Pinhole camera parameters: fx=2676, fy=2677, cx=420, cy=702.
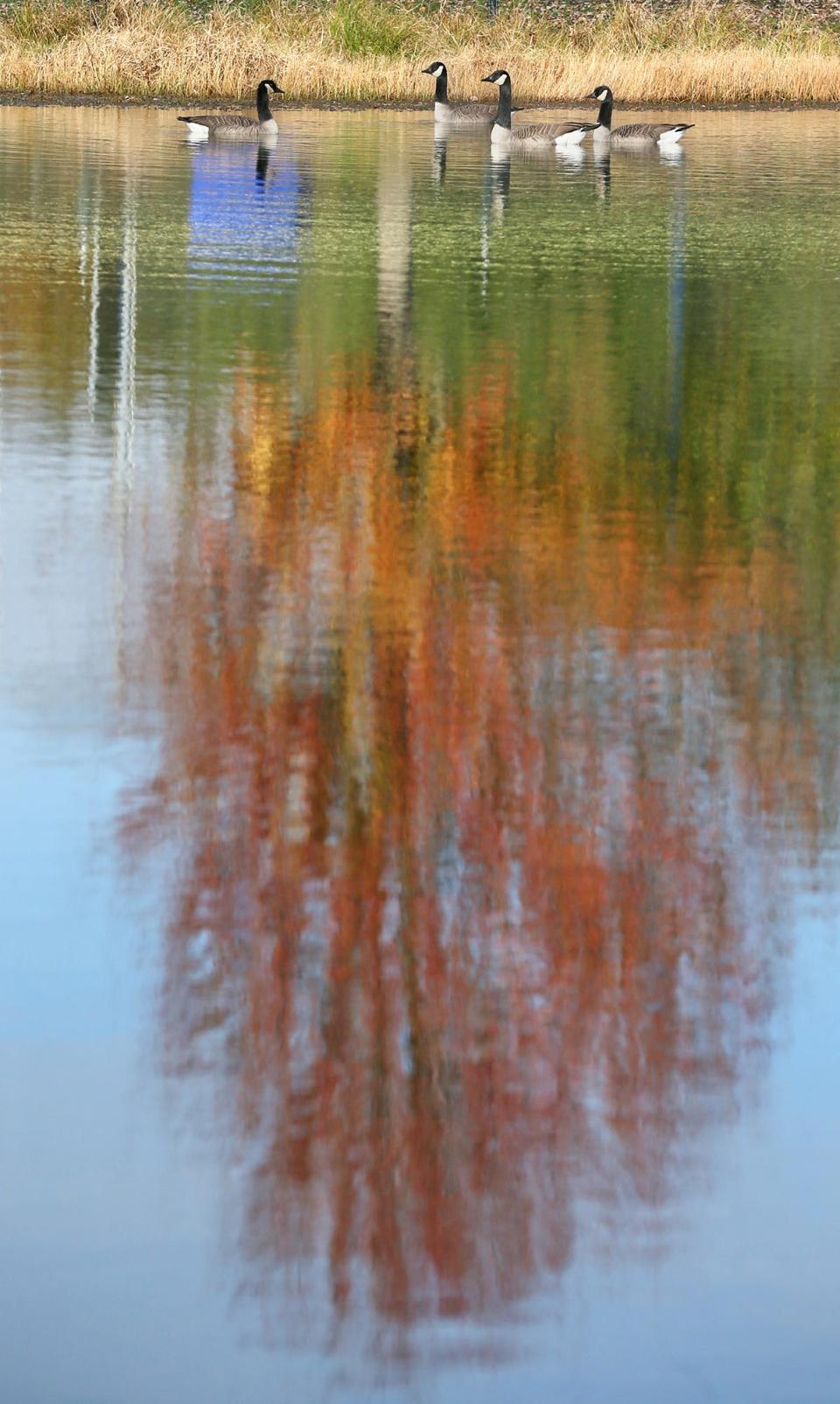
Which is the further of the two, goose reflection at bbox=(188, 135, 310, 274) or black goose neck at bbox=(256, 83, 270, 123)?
black goose neck at bbox=(256, 83, 270, 123)

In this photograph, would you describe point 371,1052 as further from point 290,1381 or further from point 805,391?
point 805,391

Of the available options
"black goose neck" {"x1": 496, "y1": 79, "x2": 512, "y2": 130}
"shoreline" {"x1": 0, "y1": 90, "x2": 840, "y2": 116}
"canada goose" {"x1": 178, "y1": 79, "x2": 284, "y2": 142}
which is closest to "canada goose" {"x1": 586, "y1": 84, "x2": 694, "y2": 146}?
"black goose neck" {"x1": 496, "y1": 79, "x2": 512, "y2": 130}

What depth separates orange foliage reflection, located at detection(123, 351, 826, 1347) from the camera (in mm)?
4777

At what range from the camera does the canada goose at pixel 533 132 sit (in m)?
35.4

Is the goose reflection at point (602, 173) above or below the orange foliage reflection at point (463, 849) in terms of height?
above

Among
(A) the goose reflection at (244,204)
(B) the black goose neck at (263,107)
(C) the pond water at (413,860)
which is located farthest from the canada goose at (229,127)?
(C) the pond water at (413,860)

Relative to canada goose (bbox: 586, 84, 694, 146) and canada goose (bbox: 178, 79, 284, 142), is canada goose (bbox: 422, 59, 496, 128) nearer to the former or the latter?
canada goose (bbox: 586, 84, 694, 146)

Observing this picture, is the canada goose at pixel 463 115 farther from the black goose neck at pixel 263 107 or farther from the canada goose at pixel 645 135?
the black goose neck at pixel 263 107

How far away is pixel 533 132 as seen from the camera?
36.1 m

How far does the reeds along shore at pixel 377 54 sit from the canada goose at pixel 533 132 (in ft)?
22.5

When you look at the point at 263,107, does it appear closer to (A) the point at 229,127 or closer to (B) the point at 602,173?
(A) the point at 229,127

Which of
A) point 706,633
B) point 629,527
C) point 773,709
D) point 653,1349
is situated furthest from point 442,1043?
point 629,527

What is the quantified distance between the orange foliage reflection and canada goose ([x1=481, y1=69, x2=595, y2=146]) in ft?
83.3

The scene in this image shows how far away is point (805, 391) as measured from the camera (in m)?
14.4
